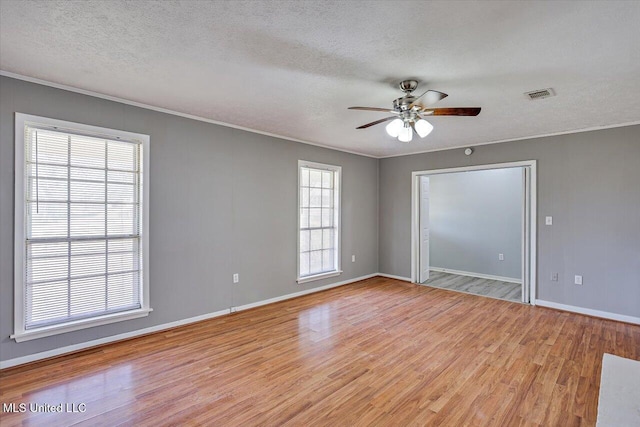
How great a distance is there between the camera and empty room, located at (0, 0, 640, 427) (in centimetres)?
205

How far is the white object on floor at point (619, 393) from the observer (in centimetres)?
208

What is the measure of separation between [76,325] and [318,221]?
346 centimetres

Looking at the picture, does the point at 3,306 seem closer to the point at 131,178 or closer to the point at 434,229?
the point at 131,178

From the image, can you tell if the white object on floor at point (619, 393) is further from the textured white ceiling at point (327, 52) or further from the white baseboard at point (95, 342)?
the white baseboard at point (95, 342)

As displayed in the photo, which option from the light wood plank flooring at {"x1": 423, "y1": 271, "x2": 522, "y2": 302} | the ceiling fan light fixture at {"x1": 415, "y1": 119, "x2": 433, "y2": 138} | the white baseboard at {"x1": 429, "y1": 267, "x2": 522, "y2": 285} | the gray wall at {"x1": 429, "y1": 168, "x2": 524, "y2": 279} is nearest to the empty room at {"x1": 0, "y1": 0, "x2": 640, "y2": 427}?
the ceiling fan light fixture at {"x1": 415, "y1": 119, "x2": 433, "y2": 138}

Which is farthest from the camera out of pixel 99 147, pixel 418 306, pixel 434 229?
pixel 434 229

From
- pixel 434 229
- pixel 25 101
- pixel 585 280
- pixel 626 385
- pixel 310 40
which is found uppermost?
pixel 310 40

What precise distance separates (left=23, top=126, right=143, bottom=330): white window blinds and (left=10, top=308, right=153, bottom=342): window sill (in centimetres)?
5

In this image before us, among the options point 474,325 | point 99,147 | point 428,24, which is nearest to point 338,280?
point 474,325

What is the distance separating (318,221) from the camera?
541 cm

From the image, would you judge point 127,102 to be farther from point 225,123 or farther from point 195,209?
point 195,209

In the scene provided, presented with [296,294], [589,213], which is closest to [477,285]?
[589,213]

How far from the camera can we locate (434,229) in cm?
732

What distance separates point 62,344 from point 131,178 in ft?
5.57
